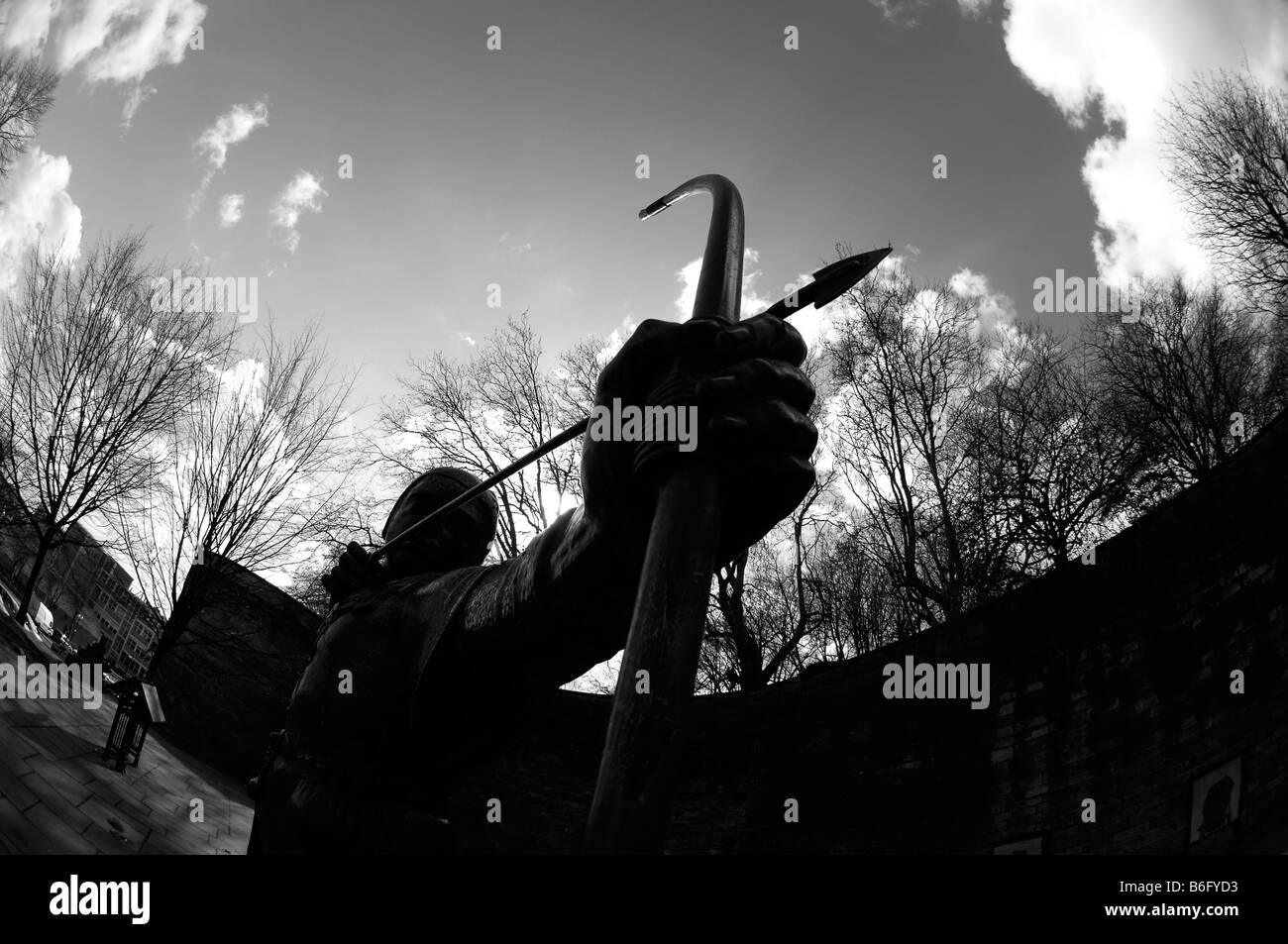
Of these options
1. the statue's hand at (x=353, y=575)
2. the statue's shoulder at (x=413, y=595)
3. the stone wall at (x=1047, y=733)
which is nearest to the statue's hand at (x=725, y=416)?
the statue's shoulder at (x=413, y=595)

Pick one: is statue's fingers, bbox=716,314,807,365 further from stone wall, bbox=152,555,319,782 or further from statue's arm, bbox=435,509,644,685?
stone wall, bbox=152,555,319,782

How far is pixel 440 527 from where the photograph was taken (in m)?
2.75

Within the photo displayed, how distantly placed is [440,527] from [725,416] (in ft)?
5.81

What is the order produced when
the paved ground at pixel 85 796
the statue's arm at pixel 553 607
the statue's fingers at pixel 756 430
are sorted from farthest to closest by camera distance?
the paved ground at pixel 85 796 → the statue's arm at pixel 553 607 → the statue's fingers at pixel 756 430

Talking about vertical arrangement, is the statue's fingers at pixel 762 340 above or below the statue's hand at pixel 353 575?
above

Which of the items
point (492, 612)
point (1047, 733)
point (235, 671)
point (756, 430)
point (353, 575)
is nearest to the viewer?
point (756, 430)

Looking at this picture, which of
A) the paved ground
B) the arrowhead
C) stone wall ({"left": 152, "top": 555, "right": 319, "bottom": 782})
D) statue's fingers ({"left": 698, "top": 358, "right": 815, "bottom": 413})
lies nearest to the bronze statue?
statue's fingers ({"left": 698, "top": 358, "right": 815, "bottom": 413})

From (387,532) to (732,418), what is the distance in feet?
6.88

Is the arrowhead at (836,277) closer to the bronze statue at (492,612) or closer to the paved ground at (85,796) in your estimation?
the bronze statue at (492,612)

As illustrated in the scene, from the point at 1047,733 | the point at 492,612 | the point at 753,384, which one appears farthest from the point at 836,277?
the point at 1047,733

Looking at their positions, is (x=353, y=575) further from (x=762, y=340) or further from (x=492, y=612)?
(x=762, y=340)

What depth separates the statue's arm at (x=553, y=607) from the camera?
5.14ft

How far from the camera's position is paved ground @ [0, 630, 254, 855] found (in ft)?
9.56

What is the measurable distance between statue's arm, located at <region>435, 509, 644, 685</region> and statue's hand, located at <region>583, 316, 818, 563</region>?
9 centimetres
